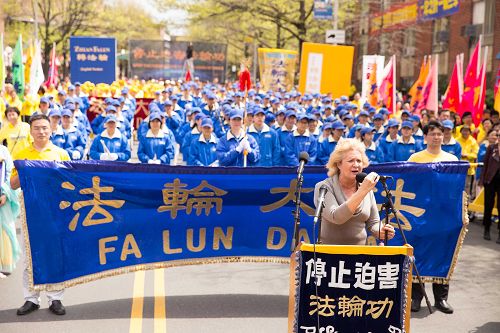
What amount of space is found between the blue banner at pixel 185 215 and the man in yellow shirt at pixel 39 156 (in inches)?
8.5

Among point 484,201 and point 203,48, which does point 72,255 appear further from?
point 203,48

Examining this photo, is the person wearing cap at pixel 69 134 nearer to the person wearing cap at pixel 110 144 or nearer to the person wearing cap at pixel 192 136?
the person wearing cap at pixel 110 144

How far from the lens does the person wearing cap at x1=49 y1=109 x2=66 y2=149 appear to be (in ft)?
42.1

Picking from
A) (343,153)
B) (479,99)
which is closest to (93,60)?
(479,99)

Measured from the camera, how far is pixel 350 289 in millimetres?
5277

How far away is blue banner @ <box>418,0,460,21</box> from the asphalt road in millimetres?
19970

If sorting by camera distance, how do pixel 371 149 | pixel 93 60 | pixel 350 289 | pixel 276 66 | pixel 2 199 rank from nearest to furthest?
pixel 350 289 → pixel 2 199 → pixel 371 149 → pixel 276 66 → pixel 93 60

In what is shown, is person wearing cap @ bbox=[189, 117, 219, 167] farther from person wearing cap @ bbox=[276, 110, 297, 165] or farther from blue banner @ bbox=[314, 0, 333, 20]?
blue banner @ bbox=[314, 0, 333, 20]

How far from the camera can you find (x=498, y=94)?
17641 millimetres

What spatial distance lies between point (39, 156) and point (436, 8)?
81.3 ft

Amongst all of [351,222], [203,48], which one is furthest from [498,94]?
[203,48]

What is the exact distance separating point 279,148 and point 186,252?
20.0 feet

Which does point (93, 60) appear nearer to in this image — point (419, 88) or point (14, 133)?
point (419, 88)

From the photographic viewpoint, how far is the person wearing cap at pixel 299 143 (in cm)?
1317
